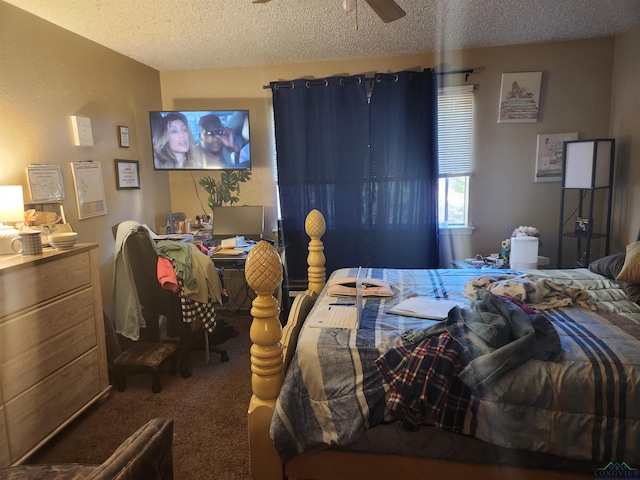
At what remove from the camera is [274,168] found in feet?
13.5

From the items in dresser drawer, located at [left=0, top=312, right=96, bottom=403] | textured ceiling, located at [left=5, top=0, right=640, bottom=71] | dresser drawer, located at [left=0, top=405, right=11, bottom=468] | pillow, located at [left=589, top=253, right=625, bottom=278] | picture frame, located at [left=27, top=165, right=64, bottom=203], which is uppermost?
textured ceiling, located at [left=5, top=0, right=640, bottom=71]

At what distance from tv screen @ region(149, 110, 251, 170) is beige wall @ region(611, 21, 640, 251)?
3.16 meters

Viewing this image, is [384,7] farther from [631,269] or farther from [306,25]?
[631,269]

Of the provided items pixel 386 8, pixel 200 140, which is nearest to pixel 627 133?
pixel 386 8

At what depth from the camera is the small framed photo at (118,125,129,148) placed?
11.4 ft

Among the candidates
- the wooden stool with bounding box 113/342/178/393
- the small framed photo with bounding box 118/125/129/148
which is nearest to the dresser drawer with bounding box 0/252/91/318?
the wooden stool with bounding box 113/342/178/393

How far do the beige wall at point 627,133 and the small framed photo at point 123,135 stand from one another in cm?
415

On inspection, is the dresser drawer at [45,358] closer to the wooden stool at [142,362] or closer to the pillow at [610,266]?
the wooden stool at [142,362]

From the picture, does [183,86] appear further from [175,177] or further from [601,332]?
[601,332]

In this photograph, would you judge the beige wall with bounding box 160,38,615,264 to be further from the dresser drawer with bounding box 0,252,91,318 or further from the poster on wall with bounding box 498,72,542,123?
the dresser drawer with bounding box 0,252,91,318

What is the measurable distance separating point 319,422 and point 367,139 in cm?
282

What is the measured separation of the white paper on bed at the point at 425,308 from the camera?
1.95m

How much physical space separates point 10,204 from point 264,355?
68.7 inches

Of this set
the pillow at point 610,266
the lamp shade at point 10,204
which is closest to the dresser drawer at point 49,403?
the lamp shade at point 10,204
